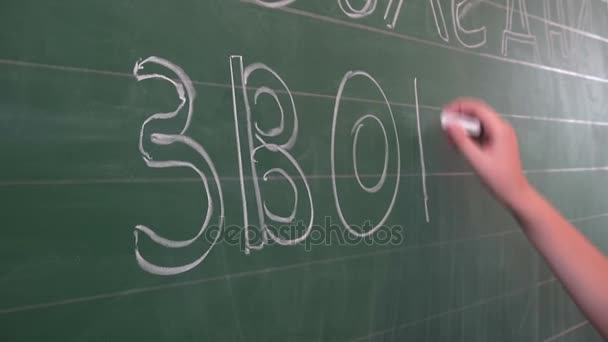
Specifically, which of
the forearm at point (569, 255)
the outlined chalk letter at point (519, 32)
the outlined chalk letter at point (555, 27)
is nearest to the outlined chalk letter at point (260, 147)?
the forearm at point (569, 255)

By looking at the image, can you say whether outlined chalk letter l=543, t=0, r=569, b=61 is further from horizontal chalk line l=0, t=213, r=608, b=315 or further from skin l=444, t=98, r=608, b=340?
skin l=444, t=98, r=608, b=340

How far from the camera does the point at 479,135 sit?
74cm

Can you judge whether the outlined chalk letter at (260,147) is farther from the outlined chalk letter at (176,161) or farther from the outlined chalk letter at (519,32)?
the outlined chalk letter at (519,32)

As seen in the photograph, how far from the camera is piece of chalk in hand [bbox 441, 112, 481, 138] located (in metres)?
0.73

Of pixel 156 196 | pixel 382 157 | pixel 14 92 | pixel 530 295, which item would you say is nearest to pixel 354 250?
pixel 382 157

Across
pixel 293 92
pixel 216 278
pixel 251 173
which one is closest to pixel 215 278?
pixel 216 278

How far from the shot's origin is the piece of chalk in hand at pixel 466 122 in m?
0.73

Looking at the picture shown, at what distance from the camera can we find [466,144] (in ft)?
2.26

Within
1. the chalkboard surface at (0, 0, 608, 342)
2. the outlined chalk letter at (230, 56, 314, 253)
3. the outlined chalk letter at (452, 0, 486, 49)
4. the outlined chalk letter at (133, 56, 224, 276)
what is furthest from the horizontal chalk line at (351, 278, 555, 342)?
the outlined chalk letter at (452, 0, 486, 49)

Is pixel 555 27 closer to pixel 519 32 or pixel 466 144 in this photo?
pixel 519 32

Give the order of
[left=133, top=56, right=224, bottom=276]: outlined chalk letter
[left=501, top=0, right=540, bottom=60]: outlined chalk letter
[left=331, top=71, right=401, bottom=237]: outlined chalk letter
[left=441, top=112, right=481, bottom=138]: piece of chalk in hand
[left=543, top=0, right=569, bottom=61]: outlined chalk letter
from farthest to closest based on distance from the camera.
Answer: [left=543, top=0, right=569, bottom=61]: outlined chalk letter
[left=501, top=0, right=540, bottom=60]: outlined chalk letter
[left=331, top=71, right=401, bottom=237]: outlined chalk letter
[left=133, top=56, right=224, bottom=276]: outlined chalk letter
[left=441, top=112, right=481, bottom=138]: piece of chalk in hand

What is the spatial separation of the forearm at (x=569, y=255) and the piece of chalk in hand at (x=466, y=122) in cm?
12

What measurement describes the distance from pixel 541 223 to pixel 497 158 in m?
0.09

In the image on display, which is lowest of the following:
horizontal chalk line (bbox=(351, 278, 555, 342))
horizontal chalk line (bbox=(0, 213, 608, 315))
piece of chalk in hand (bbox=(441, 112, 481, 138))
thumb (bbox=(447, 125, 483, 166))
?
horizontal chalk line (bbox=(351, 278, 555, 342))
